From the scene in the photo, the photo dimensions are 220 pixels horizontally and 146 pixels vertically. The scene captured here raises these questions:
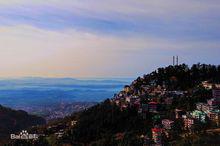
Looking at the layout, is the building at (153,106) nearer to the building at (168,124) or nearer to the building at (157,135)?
the building at (168,124)

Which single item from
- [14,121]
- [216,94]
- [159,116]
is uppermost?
[216,94]

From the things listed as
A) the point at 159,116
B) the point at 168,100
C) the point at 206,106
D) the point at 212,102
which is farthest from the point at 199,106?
the point at 168,100

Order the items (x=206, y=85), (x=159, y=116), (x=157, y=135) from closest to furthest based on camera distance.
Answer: (x=157, y=135) < (x=159, y=116) < (x=206, y=85)

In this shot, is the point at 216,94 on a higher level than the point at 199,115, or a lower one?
higher

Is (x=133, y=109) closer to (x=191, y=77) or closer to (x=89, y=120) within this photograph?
(x=89, y=120)

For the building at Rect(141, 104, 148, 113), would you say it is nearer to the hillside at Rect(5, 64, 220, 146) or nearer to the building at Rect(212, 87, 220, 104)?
the hillside at Rect(5, 64, 220, 146)

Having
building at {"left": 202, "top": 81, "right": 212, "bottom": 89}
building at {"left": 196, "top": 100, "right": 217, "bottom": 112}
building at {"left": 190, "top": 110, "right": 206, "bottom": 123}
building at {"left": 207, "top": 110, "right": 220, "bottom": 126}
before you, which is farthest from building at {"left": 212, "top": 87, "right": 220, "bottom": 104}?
building at {"left": 190, "top": 110, "right": 206, "bottom": 123}

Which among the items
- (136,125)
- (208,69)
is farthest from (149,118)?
(208,69)

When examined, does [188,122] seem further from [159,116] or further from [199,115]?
[159,116]
